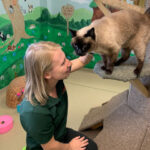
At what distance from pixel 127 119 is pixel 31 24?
2.20 meters

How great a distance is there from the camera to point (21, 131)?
2.06 meters

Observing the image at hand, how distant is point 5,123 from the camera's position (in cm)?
205

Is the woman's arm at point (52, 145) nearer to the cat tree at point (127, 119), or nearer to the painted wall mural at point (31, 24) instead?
the cat tree at point (127, 119)

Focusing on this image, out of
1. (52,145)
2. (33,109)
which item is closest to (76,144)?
(52,145)

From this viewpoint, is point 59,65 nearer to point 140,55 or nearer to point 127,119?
point 140,55

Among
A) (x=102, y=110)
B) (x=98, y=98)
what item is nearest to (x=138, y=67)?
Answer: (x=102, y=110)

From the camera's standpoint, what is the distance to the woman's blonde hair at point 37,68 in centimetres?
99

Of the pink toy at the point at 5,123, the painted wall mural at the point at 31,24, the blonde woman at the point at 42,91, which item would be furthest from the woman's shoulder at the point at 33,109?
the painted wall mural at the point at 31,24

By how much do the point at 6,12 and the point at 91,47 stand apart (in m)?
1.77

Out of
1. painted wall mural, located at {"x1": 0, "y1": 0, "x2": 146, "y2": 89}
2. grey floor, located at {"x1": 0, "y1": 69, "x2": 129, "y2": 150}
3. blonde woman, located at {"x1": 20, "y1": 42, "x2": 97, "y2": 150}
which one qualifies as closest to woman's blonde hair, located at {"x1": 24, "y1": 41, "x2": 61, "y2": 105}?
blonde woman, located at {"x1": 20, "y1": 42, "x2": 97, "y2": 150}

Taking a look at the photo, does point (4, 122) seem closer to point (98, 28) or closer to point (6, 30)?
point (6, 30)

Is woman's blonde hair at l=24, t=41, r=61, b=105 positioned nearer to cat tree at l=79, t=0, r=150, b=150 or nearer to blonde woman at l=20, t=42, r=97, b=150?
blonde woman at l=20, t=42, r=97, b=150

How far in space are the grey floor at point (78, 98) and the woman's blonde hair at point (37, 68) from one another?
3.54 feet

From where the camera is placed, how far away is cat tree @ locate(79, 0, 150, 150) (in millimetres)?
1434
